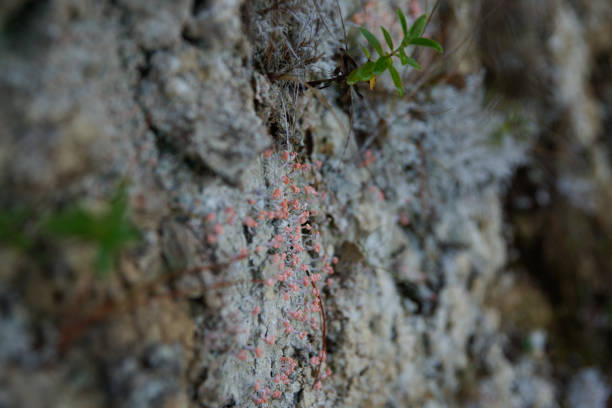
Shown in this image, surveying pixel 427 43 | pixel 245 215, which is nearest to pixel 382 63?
pixel 427 43

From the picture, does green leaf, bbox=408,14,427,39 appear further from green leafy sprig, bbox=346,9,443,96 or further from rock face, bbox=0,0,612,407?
rock face, bbox=0,0,612,407

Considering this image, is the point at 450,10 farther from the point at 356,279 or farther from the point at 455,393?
the point at 455,393

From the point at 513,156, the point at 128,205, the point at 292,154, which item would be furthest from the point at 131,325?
the point at 513,156

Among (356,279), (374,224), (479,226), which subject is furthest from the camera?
(479,226)

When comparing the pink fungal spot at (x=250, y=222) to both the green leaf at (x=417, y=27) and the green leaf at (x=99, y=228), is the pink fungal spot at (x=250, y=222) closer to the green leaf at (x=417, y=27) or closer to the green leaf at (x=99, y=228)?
the green leaf at (x=99, y=228)

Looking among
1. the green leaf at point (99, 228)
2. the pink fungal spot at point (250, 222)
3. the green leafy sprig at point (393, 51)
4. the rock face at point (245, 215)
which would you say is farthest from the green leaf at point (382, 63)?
the green leaf at point (99, 228)
